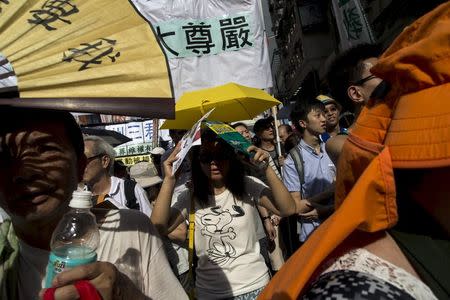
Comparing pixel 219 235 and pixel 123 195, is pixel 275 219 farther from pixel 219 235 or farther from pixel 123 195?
pixel 123 195

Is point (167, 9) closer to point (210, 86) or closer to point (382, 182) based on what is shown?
point (210, 86)

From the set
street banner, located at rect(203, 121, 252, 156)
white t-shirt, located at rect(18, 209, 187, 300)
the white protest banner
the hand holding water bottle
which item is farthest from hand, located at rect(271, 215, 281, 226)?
the hand holding water bottle

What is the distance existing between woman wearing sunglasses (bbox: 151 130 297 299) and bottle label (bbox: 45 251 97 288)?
195 centimetres

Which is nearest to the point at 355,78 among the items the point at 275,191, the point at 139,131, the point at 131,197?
the point at 275,191

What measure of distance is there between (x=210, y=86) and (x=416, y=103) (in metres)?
3.74

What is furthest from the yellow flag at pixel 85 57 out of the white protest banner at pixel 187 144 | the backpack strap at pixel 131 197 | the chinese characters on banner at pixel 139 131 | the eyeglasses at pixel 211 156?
the chinese characters on banner at pixel 139 131

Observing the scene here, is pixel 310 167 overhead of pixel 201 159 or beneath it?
beneath

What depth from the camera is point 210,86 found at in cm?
458

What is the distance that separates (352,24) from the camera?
20.4ft

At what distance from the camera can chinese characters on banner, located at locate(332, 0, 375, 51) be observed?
5851 mm

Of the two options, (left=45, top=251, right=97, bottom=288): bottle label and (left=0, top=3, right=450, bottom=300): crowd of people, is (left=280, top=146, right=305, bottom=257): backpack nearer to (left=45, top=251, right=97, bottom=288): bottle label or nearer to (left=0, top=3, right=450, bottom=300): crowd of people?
(left=0, top=3, right=450, bottom=300): crowd of people

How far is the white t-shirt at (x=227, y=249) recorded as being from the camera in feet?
10.1

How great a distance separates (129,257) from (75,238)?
0.24m

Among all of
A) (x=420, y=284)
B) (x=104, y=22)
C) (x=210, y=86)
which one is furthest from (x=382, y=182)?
(x=210, y=86)
